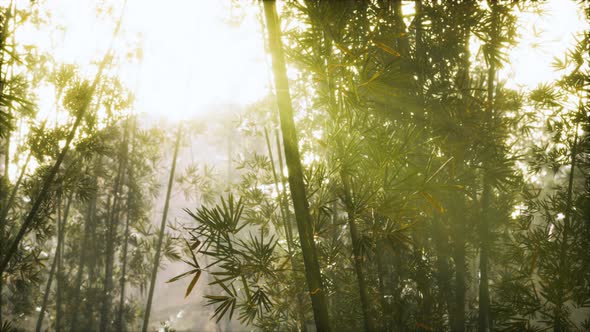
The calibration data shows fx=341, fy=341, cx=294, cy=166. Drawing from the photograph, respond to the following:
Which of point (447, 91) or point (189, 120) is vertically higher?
point (189, 120)

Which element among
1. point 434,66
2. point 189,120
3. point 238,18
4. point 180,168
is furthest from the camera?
point 180,168

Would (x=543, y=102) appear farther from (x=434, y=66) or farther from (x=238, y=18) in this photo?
(x=238, y=18)

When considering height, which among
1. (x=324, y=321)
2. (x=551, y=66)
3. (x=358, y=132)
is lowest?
(x=324, y=321)

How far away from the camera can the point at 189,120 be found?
8602 mm

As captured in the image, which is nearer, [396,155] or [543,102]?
[396,155]

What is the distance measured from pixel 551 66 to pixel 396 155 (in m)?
3.39

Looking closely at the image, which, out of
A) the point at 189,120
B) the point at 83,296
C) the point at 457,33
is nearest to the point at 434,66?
the point at 457,33

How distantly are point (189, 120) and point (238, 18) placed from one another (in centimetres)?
449

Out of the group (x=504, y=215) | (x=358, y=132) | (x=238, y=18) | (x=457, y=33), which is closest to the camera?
(x=358, y=132)

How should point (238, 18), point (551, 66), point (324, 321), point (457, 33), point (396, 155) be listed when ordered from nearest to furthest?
point (324, 321)
point (396, 155)
point (457, 33)
point (551, 66)
point (238, 18)

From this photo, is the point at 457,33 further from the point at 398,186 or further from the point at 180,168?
the point at 180,168

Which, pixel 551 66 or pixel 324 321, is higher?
pixel 551 66

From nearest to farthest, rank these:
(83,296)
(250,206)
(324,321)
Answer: (324,321), (250,206), (83,296)

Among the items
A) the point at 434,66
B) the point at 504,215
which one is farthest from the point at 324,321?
the point at 504,215
